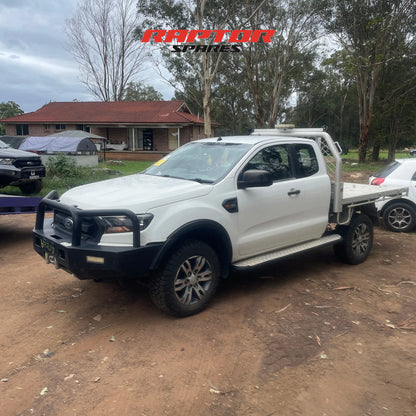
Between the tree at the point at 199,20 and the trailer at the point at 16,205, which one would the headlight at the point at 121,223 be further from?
the tree at the point at 199,20

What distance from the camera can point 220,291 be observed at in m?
5.08

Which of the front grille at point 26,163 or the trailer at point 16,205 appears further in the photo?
the front grille at point 26,163

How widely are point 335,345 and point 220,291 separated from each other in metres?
1.64

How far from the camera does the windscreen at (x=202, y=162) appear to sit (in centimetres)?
469

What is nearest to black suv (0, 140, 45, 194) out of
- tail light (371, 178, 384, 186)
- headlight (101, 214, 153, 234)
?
headlight (101, 214, 153, 234)

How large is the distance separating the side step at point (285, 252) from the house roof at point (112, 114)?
87.4 ft

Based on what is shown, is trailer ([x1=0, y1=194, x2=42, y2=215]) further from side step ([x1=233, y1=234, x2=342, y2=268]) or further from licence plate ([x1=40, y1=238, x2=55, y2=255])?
side step ([x1=233, y1=234, x2=342, y2=268])

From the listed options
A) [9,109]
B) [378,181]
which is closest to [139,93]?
[9,109]

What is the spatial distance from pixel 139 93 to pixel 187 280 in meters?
54.3

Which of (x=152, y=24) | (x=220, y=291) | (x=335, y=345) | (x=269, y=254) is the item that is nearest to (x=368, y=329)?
(x=335, y=345)

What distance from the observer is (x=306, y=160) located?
5.50m

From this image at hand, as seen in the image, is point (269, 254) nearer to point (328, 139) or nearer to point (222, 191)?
point (222, 191)

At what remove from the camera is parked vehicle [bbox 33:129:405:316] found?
3.83m

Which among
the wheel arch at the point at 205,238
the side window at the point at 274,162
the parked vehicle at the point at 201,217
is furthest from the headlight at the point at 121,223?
the side window at the point at 274,162
